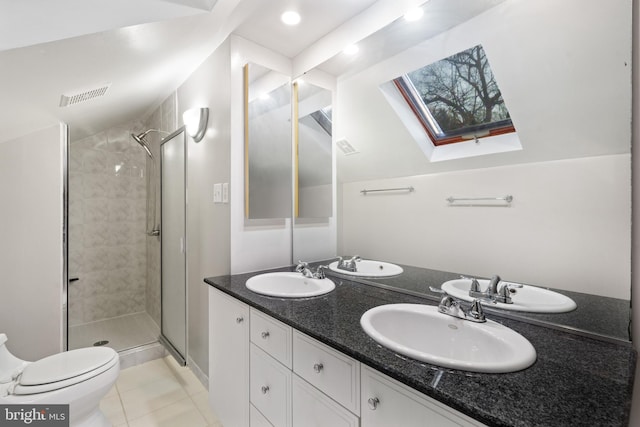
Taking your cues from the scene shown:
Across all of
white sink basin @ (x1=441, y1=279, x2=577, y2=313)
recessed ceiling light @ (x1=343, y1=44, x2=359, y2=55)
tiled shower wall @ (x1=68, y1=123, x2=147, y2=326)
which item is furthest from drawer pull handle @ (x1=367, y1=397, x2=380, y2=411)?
tiled shower wall @ (x1=68, y1=123, x2=147, y2=326)

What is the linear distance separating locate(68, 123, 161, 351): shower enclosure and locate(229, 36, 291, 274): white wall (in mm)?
1546

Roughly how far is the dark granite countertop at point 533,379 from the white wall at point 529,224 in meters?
0.20

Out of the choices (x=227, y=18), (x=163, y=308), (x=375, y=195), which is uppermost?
(x=227, y=18)

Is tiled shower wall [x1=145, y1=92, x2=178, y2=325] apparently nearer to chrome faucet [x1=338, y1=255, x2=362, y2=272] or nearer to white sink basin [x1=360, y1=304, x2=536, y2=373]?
chrome faucet [x1=338, y1=255, x2=362, y2=272]

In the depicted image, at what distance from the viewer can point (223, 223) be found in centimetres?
181

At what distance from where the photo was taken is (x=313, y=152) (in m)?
1.99

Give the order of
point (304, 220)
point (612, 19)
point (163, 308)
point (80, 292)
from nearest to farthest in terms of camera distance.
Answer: point (612, 19) → point (304, 220) → point (163, 308) → point (80, 292)

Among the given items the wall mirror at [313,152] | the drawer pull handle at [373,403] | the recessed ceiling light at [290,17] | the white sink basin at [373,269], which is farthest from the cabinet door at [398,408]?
the recessed ceiling light at [290,17]

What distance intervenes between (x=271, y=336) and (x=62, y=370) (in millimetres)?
1116

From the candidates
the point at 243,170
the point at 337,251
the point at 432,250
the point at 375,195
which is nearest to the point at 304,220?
the point at 337,251

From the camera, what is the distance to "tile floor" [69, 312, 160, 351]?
8.20 ft

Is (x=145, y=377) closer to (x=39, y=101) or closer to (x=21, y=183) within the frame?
(x=21, y=183)

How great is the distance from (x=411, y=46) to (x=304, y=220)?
1.20m

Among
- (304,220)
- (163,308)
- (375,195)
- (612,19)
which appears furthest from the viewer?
(163,308)
